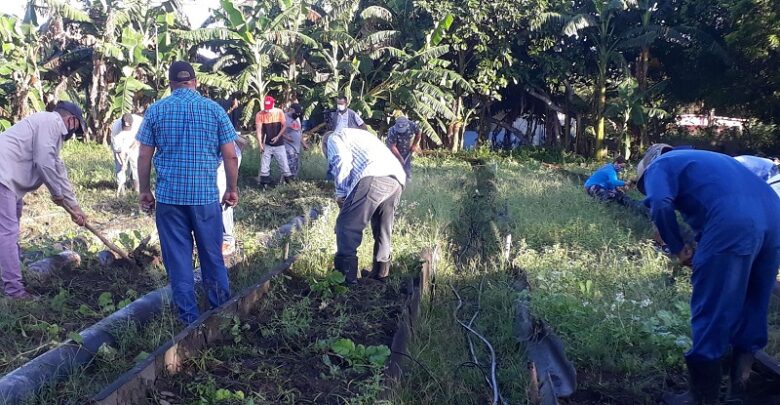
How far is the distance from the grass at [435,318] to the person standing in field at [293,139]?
3423mm

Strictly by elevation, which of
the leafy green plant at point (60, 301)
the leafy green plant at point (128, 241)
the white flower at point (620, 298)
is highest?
the leafy green plant at point (128, 241)

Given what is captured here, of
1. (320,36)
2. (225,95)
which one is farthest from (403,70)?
(225,95)

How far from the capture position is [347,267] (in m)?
5.84

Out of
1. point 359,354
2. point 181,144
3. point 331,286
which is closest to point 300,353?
point 359,354

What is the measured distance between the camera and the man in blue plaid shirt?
465 cm

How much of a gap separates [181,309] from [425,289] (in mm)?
1915

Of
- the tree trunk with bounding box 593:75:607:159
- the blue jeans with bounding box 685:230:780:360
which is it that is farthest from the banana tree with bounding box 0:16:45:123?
the blue jeans with bounding box 685:230:780:360

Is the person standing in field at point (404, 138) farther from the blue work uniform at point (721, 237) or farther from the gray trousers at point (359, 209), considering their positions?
the blue work uniform at point (721, 237)

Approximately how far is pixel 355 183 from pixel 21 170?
104 inches

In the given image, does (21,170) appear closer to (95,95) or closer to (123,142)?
(123,142)

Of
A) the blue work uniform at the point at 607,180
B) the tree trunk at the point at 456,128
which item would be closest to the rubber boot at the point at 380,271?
the blue work uniform at the point at 607,180

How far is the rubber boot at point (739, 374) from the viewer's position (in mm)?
3880

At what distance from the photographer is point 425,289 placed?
5.48 meters

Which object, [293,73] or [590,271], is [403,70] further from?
[590,271]
